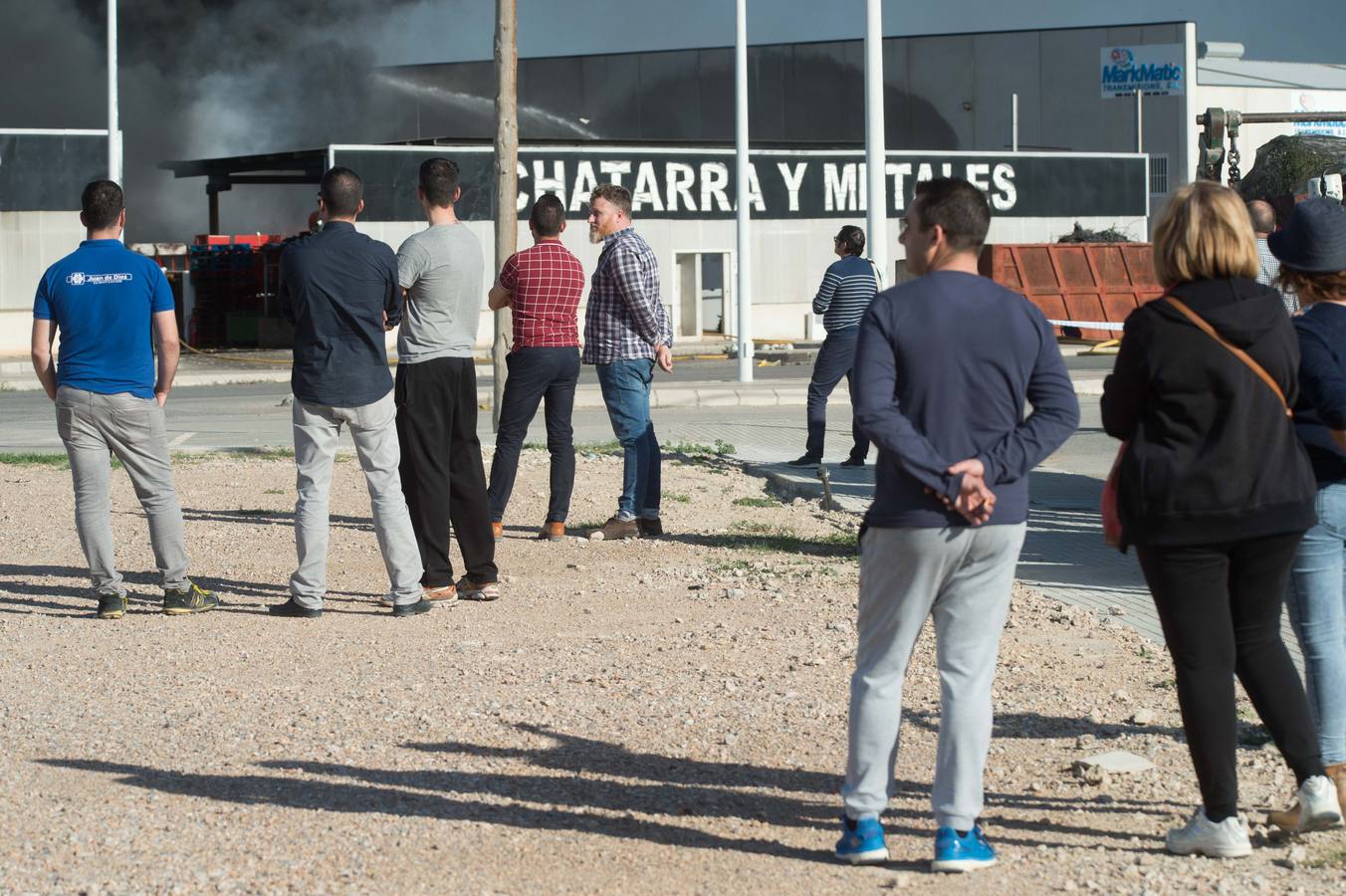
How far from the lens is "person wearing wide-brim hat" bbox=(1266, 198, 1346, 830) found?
14.2 feet

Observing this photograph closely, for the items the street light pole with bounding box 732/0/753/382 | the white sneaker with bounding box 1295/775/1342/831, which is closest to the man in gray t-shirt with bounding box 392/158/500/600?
the white sneaker with bounding box 1295/775/1342/831

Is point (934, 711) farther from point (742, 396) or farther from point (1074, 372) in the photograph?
point (1074, 372)

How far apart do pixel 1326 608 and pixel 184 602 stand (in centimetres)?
488

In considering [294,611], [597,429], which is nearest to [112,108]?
[597,429]

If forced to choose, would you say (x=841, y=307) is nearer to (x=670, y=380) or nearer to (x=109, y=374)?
(x=109, y=374)

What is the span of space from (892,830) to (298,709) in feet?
7.20

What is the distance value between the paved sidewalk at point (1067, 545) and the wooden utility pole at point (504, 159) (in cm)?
256

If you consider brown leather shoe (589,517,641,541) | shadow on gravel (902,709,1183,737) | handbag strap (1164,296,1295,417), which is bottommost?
shadow on gravel (902,709,1183,737)

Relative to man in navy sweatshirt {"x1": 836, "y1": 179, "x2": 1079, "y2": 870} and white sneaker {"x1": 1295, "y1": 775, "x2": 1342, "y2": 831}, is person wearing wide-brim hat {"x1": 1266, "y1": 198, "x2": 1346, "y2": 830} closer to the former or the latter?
white sneaker {"x1": 1295, "y1": 775, "x2": 1342, "y2": 831}

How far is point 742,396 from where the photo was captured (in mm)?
20422

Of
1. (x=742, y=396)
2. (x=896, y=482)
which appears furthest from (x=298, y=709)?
(x=742, y=396)

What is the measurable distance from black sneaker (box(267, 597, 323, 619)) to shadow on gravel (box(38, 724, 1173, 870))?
87.5 inches

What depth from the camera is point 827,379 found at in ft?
40.5

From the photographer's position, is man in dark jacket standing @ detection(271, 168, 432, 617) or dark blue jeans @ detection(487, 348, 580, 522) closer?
man in dark jacket standing @ detection(271, 168, 432, 617)
